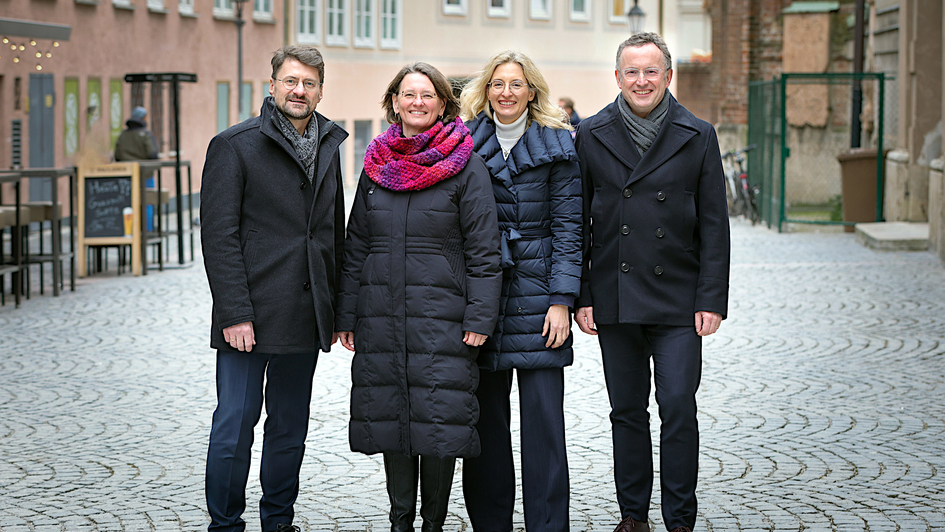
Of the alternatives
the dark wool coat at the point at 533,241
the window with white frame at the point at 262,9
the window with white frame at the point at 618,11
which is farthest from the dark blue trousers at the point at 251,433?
the window with white frame at the point at 618,11

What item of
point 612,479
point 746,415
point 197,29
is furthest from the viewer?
point 197,29

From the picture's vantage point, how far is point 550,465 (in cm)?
518

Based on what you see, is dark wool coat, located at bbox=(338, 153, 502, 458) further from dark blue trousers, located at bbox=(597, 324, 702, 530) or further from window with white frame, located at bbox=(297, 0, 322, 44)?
window with white frame, located at bbox=(297, 0, 322, 44)

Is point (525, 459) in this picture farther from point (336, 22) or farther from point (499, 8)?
point (499, 8)

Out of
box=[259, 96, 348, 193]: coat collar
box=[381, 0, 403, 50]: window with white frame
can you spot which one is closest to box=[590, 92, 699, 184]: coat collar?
box=[259, 96, 348, 193]: coat collar

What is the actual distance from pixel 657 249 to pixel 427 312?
95 cm

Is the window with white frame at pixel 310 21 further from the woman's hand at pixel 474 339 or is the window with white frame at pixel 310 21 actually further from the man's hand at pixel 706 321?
the woman's hand at pixel 474 339

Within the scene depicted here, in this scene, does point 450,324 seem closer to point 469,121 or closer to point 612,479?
point 469,121

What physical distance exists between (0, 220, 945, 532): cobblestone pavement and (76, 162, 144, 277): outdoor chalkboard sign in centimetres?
201

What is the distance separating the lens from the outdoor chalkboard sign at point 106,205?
14961 millimetres

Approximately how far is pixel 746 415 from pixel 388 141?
11.4ft

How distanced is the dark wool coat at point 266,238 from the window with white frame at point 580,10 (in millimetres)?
47919

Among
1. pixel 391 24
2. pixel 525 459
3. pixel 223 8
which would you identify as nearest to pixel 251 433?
pixel 525 459

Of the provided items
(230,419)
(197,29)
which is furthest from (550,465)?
(197,29)
